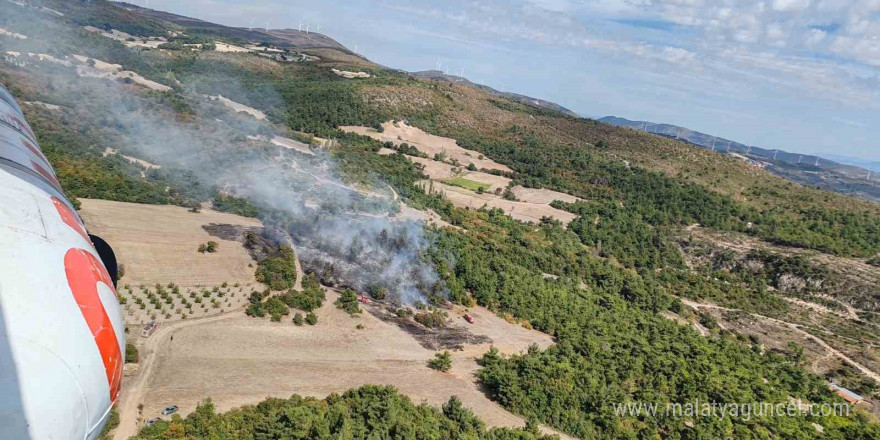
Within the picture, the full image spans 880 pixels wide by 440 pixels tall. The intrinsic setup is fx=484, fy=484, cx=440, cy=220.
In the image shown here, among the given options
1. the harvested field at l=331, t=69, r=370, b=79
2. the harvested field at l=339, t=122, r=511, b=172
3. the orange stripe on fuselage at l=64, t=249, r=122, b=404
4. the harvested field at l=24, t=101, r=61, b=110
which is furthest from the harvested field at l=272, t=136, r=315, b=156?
the harvested field at l=331, t=69, r=370, b=79

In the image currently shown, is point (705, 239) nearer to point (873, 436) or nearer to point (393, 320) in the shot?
point (873, 436)

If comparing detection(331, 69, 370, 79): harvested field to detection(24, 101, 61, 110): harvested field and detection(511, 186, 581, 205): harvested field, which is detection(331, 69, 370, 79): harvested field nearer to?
detection(511, 186, 581, 205): harvested field

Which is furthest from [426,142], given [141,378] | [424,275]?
[141,378]

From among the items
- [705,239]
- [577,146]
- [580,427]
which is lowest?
[580,427]

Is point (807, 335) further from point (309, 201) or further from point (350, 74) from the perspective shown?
point (350, 74)

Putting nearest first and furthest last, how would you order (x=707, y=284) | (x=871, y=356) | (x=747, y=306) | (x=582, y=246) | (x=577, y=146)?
(x=871, y=356), (x=747, y=306), (x=707, y=284), (x=582, y=246), (x=577, y=146)

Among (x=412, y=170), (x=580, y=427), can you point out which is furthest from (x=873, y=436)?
(x=412, y=170)
